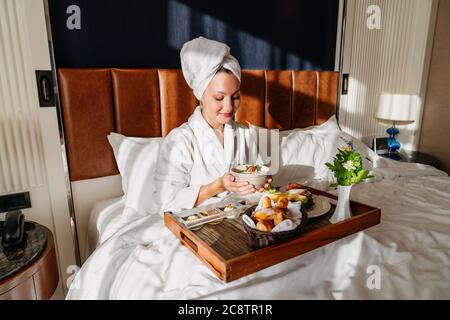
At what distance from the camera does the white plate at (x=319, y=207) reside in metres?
1.17

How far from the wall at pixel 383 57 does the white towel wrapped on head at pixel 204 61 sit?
1.54 metres

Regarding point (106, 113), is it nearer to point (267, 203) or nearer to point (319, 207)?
point (267, 203)

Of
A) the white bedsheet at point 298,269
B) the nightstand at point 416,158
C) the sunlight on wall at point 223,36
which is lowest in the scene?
the nightstand at point 416,158

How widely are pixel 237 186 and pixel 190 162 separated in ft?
1.17

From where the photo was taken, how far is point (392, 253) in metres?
1.01

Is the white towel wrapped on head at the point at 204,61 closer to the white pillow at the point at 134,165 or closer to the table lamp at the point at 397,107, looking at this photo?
the white pillow at the point at 134,165

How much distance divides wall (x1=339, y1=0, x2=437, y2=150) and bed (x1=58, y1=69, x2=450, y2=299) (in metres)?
0.33

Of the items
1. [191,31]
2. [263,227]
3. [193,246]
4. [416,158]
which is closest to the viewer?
[263,227]

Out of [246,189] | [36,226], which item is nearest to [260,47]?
[246,189]

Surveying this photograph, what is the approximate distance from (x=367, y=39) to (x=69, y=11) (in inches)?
89.1

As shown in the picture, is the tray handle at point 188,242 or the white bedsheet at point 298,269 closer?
the white bedsheet at point 298,269

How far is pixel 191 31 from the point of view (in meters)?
1.83

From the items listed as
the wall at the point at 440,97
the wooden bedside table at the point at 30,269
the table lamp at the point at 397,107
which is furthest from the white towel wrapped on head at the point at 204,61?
the wall at the point at 440,97

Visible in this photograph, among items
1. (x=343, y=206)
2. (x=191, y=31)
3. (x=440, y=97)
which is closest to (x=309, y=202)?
(x=343, y=206)
